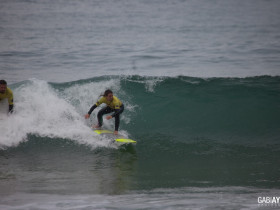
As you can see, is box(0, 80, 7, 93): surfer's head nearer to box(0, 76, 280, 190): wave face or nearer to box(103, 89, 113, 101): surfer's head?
box(0, 76, 280, 190): wave face

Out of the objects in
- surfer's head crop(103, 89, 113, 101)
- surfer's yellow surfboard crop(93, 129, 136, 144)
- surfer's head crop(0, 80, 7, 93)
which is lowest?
surfer's yellow surfboard crop(93, 129, 136, 144)

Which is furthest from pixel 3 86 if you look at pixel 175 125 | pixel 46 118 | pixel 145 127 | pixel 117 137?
pixel 175 125

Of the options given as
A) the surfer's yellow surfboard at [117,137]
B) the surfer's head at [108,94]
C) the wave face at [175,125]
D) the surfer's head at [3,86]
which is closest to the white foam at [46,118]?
the wave face at [175,125]

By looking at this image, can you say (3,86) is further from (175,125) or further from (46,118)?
(175,125)

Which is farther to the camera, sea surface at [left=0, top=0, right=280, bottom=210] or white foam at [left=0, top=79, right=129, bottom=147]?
white foam at [left=0, top=79, right=129, bottom=147]

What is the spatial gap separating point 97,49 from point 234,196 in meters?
18.8

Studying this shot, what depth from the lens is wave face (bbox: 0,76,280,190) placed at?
318 inches

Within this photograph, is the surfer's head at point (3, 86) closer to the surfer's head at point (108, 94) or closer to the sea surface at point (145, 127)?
the sea surface at point (145, 127)

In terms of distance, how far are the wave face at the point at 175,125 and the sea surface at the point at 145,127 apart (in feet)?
0.10

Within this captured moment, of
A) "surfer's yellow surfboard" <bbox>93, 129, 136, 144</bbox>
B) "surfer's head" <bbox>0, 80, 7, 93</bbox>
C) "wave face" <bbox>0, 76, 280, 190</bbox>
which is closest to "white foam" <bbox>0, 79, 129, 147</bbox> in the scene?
"wave face" <bbox>0, 76, 280, 190</bbox>

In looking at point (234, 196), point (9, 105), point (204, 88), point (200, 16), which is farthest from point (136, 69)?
point (200, 16)

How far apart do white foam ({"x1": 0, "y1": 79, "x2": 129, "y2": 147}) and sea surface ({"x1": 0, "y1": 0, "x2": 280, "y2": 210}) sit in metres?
0.03

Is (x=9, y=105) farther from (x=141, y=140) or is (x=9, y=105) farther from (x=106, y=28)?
(x=106, y=28)

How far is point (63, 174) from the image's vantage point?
784cm
